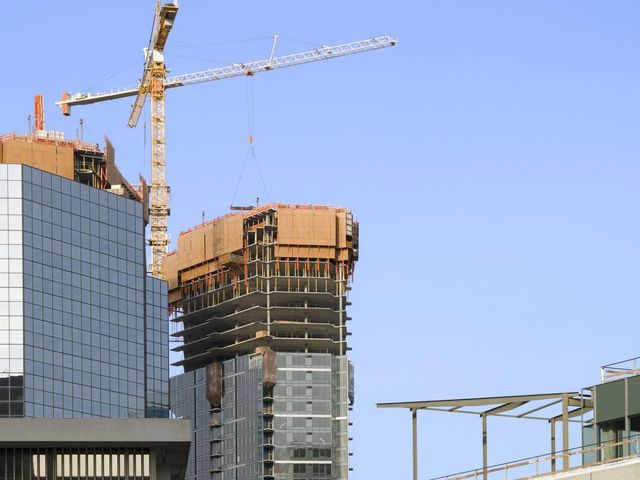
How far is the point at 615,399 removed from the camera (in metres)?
79.4

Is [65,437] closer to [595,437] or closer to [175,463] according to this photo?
[175,463]

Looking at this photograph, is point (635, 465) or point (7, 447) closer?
point (635, 465)

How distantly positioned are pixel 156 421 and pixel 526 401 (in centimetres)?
5946

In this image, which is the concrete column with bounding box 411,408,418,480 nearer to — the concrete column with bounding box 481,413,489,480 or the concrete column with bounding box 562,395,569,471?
the concrete column with bounding box 481,413,489,480

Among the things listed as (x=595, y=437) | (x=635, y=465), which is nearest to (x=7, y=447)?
(x=595, y=437)

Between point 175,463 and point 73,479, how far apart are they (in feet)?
58.1

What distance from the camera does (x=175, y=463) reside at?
14938cm

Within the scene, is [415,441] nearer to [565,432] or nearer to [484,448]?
[484,448]

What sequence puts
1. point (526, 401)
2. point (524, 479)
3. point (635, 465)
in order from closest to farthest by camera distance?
1. point (635, 465)
2. point (524, 479)
3. point (526, 401)

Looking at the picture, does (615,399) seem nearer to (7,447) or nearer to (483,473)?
(483,473)

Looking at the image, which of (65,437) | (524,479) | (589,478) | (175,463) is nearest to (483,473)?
(524,479)

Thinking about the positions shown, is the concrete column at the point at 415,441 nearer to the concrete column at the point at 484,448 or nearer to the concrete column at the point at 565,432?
the concrete column at the point at 484,448

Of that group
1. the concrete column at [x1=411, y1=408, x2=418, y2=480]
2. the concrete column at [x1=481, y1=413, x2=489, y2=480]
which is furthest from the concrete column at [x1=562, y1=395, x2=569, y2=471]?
the concrete column at [x1=411, y1=408, x2=418, y2=480]

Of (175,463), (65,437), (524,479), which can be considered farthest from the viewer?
(175,463)
